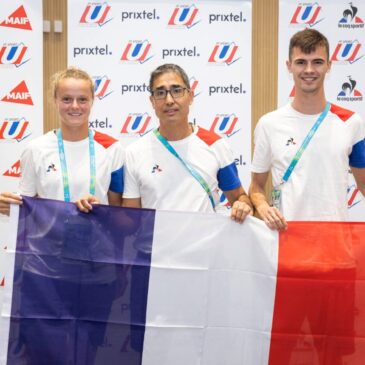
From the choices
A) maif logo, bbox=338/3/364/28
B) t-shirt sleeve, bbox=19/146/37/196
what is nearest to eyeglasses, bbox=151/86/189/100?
t-shirt sleeve, bbox=19/146/37/196

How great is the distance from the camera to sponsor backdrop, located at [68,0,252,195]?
4.55 meters

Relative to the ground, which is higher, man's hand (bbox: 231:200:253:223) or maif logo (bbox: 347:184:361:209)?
man's hand (bbox: 231:200:253:223)

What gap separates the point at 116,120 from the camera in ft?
15.1

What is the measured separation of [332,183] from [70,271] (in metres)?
1.34

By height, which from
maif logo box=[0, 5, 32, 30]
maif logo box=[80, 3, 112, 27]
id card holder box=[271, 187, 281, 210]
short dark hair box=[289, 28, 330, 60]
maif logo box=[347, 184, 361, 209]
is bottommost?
maif logo box=[347, 184, 361, 209]

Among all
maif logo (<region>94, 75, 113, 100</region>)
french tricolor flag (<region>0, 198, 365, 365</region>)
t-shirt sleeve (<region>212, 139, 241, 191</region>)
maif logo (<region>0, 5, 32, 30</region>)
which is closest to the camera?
french tricolor flag (<region>0, 198, 365, 365</region>)

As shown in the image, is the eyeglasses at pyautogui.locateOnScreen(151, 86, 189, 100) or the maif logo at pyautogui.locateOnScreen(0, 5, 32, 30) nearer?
the eyeglasses at pyautogui.locateOnScreen(151, 86, 189, 100)

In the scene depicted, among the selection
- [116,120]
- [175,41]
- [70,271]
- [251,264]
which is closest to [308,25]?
[175,41]

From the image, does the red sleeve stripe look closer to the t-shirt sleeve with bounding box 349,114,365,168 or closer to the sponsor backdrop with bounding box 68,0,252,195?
the t-shirt sleeve with bounding box 349,114,365,168

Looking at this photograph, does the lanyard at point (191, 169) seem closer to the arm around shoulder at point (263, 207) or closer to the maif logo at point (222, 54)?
the arm around shoulder at point (263, 207)

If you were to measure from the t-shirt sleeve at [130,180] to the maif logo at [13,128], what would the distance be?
1841 mm

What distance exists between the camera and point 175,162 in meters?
2.90

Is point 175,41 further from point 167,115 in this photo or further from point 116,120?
point 167,115

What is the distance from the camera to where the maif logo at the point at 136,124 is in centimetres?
461
